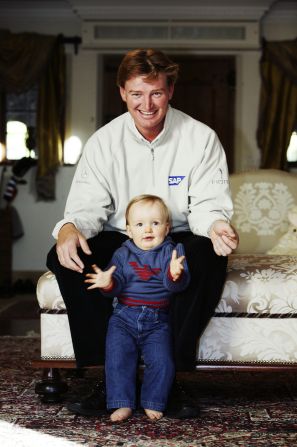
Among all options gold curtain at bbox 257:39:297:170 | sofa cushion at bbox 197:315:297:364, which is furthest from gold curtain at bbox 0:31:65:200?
sofa cushion at bbox 197:315:297:364

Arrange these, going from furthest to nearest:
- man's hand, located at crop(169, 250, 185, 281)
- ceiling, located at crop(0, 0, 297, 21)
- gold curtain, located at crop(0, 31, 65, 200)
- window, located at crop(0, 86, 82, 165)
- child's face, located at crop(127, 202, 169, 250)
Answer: window, located at crop(0, 86, 82, 165)
gold curtain, located at crop(0, 31, 65, 200)
ceiling, located at crop(0, 0, 297, 21)
child's face, located at crop(127, 202, 169, 250)
man's hand, located at crop(169, 250, 185, 281)

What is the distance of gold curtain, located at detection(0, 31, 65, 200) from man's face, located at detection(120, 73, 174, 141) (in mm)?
3791

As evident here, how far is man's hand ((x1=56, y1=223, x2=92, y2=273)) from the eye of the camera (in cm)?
197

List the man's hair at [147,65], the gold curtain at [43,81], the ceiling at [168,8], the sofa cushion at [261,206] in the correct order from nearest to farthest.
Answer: the man's hair at [147,65] < the sofa cushion at [261,206] < the ceiling at [168,8] < the gold curtain at [43,81]

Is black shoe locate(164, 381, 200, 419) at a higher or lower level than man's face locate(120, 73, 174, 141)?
lower

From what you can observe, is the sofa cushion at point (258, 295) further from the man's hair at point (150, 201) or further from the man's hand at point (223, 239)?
the man's hair at point (150, 201)

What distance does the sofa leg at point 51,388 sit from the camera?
82.3 inches

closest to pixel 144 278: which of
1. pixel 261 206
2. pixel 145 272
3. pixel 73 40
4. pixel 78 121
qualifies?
pixel 145 272

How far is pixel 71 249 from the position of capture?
1.98 meters

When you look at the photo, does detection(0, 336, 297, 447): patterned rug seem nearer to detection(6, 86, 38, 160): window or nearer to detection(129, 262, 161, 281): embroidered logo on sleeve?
detection(129, 262, 161, 281): embroidered logo on sleeve

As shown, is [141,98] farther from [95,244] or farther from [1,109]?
[1,109]

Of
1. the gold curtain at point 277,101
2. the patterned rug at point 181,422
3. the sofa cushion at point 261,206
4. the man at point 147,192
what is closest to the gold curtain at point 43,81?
the gold curtain at point 277,101

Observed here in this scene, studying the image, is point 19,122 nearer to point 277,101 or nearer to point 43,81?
point 43,81

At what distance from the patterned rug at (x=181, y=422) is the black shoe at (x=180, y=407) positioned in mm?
22
